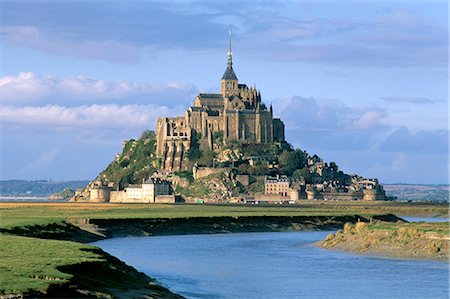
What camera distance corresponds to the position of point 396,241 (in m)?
62.7

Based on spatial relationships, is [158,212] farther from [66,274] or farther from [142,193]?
A: [66,274]

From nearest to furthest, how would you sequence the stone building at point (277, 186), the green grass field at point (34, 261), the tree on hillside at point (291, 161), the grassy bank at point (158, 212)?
the green grass field at point (34, 261)
the grassy bank at point (158, 212)
the stone building at point (277, 186)
the tree on hillside at point (291, 161)

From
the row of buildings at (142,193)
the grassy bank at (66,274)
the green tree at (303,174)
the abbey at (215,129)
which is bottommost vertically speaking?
the grassy bank at (66,274)

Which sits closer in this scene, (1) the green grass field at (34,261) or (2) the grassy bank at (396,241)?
(1) the green grass field at (34,261)

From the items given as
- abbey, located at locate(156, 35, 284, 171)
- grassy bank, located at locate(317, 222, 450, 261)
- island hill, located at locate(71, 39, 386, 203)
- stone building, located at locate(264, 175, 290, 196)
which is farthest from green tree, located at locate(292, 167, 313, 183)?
grassy bank, located at locate(317, 222, 450, 261)

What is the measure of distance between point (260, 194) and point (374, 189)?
25624mm

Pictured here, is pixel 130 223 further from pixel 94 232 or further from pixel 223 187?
pixel 223 187

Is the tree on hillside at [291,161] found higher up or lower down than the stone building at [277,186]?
Result: higher up

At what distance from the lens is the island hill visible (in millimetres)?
182375

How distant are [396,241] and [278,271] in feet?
45.1

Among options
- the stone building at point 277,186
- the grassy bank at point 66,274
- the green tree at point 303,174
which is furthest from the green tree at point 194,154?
the grassy bank at point 66,274

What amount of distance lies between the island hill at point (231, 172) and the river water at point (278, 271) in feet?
355

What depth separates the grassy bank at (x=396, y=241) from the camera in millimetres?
58400

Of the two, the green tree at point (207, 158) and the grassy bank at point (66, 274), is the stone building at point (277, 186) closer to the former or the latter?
the green tree at point (207, 158)
